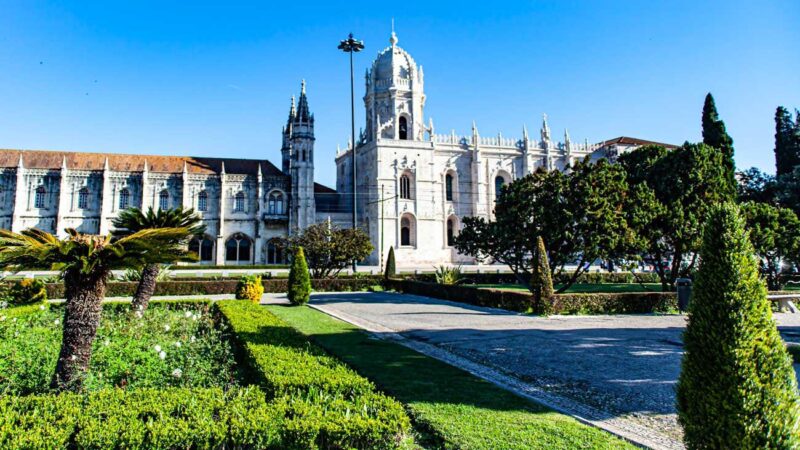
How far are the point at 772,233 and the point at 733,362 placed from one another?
23.9m

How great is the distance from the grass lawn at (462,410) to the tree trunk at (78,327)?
13.6ft

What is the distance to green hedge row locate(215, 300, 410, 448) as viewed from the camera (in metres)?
4.68

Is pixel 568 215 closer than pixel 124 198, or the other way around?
pixel 568 215

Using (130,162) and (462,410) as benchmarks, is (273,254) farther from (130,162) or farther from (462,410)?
(462,410)

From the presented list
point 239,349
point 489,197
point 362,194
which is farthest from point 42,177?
point 239,349

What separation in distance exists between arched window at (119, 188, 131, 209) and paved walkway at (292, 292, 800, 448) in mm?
36600

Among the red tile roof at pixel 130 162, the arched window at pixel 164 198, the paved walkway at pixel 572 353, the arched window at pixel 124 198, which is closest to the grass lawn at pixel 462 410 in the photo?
the paved walkway at pixel 572 353

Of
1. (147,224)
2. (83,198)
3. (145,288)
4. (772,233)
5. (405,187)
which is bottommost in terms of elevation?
(145,288)

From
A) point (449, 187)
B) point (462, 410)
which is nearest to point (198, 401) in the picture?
point (462, 410)

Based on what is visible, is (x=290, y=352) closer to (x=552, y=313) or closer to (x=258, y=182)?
(x=552, y=313)

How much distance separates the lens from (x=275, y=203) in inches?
1960

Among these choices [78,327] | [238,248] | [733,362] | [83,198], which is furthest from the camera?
[238,248]

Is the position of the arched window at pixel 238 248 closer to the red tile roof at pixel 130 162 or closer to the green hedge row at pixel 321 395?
the red tile roof at pixel 130 162

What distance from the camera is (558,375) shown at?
866cm
